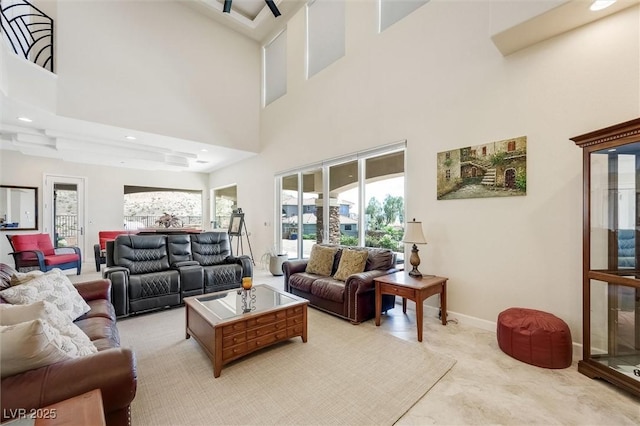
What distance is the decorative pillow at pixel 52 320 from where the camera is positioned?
1420mm

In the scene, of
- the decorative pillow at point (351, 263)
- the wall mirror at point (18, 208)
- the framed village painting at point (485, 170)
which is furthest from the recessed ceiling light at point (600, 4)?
the wall mirror at point (18, 208)

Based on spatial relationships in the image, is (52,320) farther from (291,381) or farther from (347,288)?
(347,288)

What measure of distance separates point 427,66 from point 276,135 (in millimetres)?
3667

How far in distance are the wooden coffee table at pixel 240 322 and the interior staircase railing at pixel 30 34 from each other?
478 cm

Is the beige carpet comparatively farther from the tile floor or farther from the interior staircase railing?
the interior staircase railing

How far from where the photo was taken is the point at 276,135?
20.7ft

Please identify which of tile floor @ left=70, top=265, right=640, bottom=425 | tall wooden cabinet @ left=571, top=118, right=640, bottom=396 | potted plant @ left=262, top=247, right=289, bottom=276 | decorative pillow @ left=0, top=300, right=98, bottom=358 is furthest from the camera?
potted plant @ left=262, top=247, right=289, bottom=276

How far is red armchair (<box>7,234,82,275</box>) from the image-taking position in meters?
4.96

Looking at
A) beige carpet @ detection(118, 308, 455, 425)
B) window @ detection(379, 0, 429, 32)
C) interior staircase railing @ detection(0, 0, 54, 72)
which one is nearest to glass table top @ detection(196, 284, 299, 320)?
beige carpet @ detection(118, 308, 455, 425)

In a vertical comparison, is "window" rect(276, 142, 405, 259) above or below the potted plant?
above

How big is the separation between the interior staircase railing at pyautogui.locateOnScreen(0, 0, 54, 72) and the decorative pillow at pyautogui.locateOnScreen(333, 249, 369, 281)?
547cm

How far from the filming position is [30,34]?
4.32m

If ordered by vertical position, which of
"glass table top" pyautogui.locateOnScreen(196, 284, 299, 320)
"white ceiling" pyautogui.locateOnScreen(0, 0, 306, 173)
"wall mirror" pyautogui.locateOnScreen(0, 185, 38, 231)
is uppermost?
"white ceiling" pyautogui.locateOnScreen(0, 0, 306, 173)

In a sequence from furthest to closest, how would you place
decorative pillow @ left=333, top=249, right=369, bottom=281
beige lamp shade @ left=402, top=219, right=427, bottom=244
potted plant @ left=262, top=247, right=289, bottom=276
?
1. potted plant @ left=262, top=247, right=289, bottom=276
2. decorative pillow @ left=333, top=249, right=369, bottom=281
3. beige lamp shade @ left=402, top=219, right=427, bottom=244
